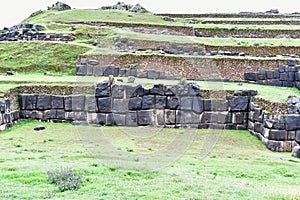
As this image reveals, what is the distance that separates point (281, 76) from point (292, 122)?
1263 cm

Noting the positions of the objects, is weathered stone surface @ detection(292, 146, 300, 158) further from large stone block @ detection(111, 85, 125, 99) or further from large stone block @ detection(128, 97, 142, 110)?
large stone block @ detection(111, 85, 125, 99)

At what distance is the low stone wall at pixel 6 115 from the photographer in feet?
71.8

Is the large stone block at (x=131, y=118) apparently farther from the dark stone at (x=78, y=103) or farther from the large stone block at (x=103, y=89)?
the dark stone at (x=78, y=103)

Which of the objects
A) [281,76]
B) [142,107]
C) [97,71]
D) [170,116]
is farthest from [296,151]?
[97,71]

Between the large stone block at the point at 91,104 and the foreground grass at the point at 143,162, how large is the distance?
101 cm

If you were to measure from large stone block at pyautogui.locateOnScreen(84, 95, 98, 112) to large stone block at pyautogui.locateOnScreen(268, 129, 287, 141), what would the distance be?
25.7ft

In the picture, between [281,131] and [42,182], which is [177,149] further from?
[42,182]

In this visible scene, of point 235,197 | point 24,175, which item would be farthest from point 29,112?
point 235,197

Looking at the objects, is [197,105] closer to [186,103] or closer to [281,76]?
[186,103]

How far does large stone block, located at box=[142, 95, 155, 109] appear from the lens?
76.7ft

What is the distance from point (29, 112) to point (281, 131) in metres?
11.3

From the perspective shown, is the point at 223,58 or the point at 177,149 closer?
the point at 177,149

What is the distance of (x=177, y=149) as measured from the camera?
1941 centimetres

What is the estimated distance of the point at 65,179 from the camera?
12602 mm
